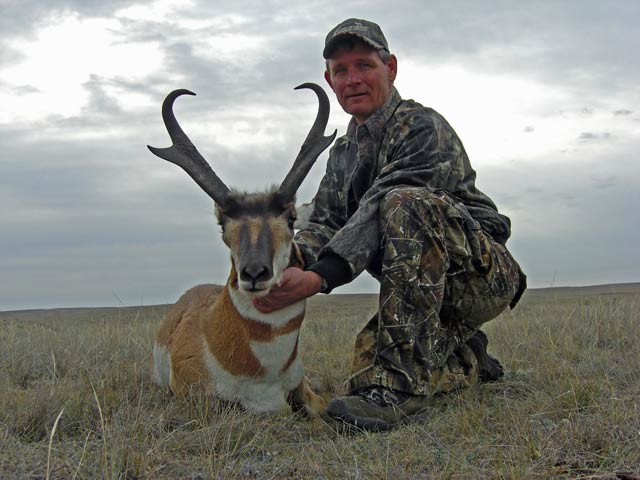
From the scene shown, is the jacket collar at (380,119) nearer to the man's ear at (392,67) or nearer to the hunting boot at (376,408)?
the man's ear at (392,67)

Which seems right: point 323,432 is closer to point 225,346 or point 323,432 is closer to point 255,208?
point 225,346

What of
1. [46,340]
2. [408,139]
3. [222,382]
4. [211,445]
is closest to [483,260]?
[408,139]

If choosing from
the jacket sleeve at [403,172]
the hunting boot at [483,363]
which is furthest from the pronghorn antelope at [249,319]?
the hunting boot at [483,363]

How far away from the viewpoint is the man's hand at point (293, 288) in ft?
15.2

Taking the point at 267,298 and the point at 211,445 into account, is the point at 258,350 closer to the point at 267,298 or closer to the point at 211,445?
the point at 267,298

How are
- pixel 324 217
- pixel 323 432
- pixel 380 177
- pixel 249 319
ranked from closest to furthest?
pixel 323 432 < pixel 249 319 < pixel 380 177 < pixel 324 217

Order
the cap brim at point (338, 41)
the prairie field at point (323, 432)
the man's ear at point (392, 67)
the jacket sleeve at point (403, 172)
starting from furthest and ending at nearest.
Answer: the man's ear at point (392, 67) < the cap brim at point (338, 41) < the jacket sleeve at point (403, 172) < the prairie field at point (323, 432)

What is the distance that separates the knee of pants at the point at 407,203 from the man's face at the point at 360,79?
1040 millimetres

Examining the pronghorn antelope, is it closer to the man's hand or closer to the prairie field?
the man's hand

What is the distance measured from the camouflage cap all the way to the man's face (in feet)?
0.22

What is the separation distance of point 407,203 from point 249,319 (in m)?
1.36

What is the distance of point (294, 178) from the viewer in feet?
16.5

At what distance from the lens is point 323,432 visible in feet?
15.3

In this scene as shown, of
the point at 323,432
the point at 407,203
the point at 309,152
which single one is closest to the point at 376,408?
the point at 323,432
